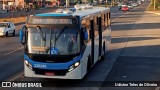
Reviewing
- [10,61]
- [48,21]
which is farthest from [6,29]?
[48,21]

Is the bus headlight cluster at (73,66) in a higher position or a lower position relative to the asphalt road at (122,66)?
higher

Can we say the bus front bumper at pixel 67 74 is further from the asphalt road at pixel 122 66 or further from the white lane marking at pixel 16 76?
the white lane marking at pixel 16 76

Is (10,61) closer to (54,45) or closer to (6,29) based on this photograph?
(54,45)

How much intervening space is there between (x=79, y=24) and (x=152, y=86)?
338 cm

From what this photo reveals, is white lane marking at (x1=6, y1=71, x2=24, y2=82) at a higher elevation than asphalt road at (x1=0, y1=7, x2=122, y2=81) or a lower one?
higher

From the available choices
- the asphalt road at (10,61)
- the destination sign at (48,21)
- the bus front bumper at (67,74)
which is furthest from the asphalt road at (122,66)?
the destination sign at (48,21)

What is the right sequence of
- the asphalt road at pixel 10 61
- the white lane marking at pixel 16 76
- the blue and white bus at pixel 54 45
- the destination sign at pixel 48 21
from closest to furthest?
the blue and white bus at pixel 54 45 → the destination sign at pixel 48 21 → the white lane marking at pixel 16 76 → the asphalt road at pixel 10 61

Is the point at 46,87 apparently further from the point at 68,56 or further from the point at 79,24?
the point at 79,24

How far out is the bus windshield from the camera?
1342 cm

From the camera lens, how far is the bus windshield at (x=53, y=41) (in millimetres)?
13422

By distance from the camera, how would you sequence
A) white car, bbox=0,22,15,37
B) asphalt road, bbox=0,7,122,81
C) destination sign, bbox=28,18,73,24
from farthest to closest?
white car, bbox=0,22,15,37 → asphalt road, bbox=0,7,122,81 → destination sign, bbox=28,18,73,24

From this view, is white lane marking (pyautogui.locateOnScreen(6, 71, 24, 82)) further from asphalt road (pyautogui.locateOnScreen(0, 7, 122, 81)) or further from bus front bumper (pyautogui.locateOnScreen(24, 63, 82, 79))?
bus front bumper (pyautogui.locateOnScreen(24, 63, 82, 79))

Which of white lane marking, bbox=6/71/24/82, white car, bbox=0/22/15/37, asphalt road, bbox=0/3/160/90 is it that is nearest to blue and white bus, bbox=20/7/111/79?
asphalt road, bbox=0/3/160/90

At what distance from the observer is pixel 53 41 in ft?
44.1
